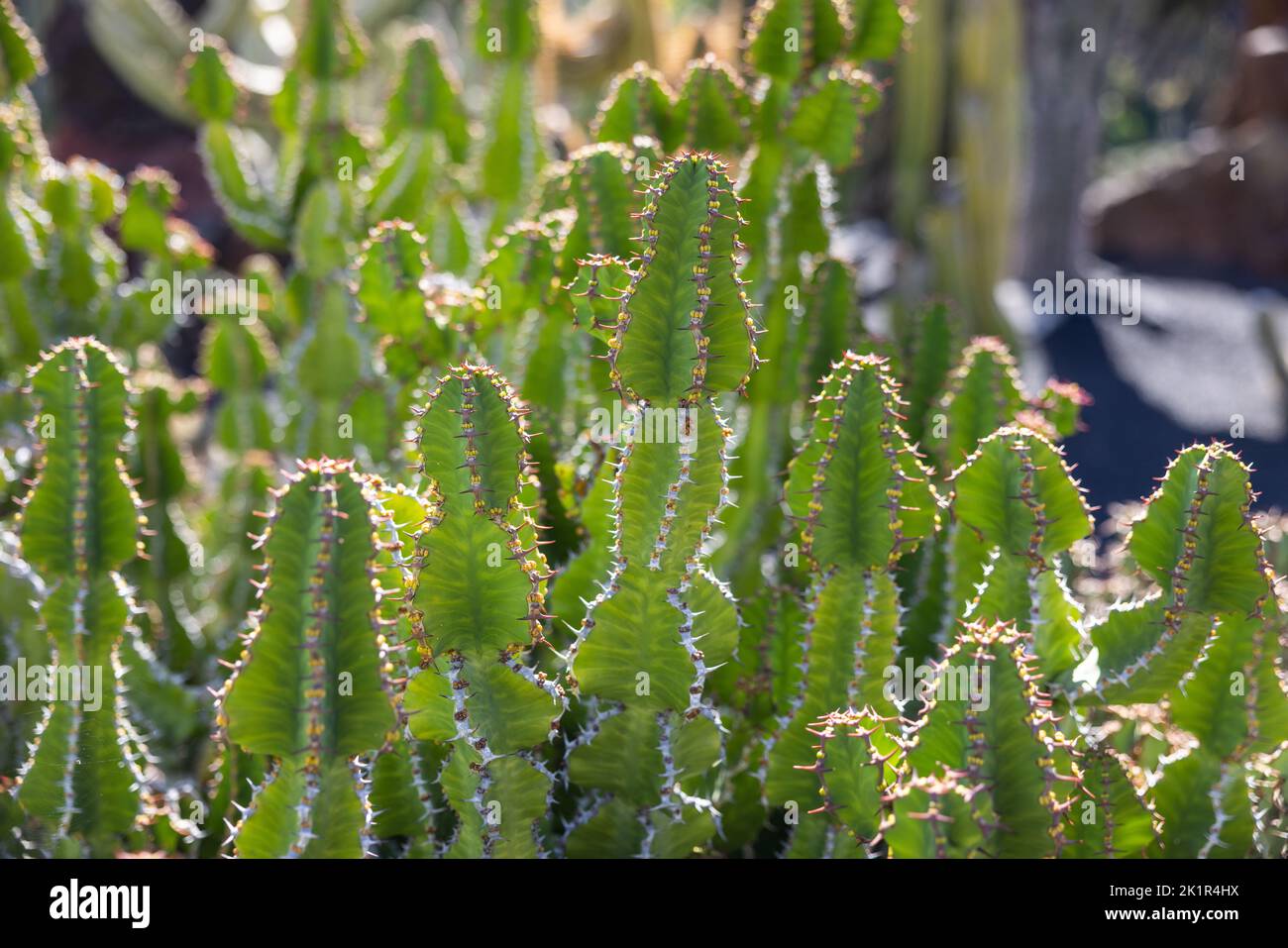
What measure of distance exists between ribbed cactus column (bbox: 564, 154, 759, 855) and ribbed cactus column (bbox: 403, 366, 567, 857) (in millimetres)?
136

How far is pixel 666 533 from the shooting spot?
Answer: 1804 millimetres

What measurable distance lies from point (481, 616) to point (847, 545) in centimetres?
59

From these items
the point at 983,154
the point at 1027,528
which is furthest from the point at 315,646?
the point at 983,154

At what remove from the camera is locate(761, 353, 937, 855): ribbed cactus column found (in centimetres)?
189

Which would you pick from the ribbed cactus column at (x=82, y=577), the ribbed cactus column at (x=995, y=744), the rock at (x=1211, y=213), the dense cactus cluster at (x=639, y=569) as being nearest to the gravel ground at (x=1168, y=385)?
the rock at (x=1211, y=213)

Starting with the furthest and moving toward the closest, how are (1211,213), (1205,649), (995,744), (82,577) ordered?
1. (1211,213)
2. (82,577)
3. (1205,649)
4. (995,744)

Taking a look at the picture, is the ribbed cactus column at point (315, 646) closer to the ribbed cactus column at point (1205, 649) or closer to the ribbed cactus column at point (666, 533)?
the ribbed cactus column at point (666, 533)

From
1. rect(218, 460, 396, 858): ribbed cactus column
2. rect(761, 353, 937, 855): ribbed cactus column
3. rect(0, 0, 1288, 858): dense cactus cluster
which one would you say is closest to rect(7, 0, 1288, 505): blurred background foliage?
rect(0, 0, 1288, 858): dense cactus cluster

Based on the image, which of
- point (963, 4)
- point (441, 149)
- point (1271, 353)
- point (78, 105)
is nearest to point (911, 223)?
point (963, 4)

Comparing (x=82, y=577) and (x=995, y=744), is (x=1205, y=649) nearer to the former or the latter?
(x=995, y=744)

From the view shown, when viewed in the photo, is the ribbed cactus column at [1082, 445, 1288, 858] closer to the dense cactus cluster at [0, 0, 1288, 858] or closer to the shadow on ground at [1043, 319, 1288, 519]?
the dense cactus cluster at [0, 0, 1288, 858]
